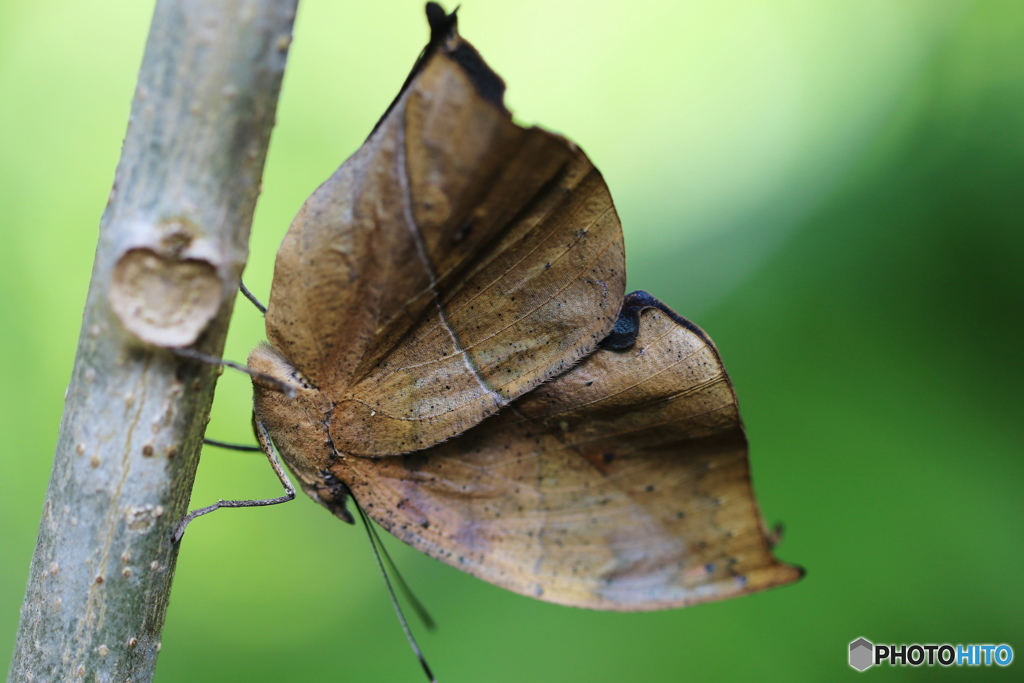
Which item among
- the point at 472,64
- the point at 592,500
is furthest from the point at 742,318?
the point at 472,64

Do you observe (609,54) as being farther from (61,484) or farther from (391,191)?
(61,484)

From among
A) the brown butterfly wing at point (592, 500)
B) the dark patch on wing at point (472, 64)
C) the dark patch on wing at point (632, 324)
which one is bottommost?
the brown butterfly wing at point (592, 500)

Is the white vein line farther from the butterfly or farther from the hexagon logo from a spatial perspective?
the hexagon logo

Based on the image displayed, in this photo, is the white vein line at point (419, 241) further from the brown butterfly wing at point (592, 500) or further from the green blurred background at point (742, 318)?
the green blurred background at point (742, 318)

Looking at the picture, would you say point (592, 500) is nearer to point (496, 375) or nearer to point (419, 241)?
point (496, 375)

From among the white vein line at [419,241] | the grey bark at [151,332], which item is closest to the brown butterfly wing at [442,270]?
the white vein line at [419,241]

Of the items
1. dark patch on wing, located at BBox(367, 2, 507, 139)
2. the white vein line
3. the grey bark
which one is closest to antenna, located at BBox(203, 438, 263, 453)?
the grey bark

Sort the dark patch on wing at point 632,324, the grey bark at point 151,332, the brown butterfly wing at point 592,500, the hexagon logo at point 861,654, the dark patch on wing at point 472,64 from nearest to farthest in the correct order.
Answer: the grey bark at point 151,332, the dark patch on wing at point 472,64, the dark patch on wing at point 632,324, the brown butterfly wing at point 592,500, the hexagon logo at point 861,654
